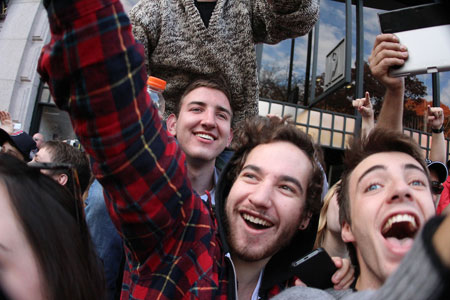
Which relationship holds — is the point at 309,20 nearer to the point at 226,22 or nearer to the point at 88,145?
the point at 226,22

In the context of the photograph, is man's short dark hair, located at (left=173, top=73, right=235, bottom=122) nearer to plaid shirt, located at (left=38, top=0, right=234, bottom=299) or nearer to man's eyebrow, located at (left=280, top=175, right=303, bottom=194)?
man's eyebrow, located at (left=280, top=175, right=303, bottom=194)

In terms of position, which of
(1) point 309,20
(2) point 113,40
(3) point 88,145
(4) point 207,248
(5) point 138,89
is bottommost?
(4) point 207,248

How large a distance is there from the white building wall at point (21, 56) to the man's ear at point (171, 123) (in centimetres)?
564

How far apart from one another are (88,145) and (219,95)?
4.42 ft

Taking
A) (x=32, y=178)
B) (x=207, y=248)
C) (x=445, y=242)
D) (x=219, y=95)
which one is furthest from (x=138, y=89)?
(x=219, y=95)

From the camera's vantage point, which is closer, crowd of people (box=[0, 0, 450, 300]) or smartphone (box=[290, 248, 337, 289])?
crowd of people (box=[0, 0, 450, 300])

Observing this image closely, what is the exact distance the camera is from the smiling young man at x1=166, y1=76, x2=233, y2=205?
2219mm

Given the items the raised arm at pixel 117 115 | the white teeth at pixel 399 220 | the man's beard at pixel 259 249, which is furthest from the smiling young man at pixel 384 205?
the raised arm at pixel 117 115

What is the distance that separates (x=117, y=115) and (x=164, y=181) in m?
0.25

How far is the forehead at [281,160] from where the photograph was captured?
1729mm

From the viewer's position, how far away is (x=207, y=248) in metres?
1.34

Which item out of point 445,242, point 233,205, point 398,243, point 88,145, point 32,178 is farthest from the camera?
point 233,205

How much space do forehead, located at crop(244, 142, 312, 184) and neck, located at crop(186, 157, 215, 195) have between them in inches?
17.7

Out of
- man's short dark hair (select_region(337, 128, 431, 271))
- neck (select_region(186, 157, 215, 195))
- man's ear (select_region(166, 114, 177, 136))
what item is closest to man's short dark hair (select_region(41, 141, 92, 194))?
man's ear (select_region(166, 114, 177, 136))
